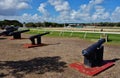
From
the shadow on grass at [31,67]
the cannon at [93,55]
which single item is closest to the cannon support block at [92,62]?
the cannon at [93,55]

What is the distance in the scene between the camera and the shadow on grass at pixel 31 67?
773 centimetres

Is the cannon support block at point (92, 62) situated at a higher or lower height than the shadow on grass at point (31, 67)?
higher

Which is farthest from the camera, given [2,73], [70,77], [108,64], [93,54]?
[108,64]

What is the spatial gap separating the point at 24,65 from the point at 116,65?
4.02m

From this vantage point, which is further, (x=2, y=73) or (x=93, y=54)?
(x=93, y=54)

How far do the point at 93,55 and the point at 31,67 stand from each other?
2.64 meters

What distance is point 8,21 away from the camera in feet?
267

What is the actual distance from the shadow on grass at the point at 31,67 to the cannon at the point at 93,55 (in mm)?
1070

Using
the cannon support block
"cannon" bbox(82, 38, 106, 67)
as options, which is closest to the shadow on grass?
the cannon support block

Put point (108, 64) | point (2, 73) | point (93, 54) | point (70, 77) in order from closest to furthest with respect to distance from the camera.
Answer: point (70, 77)
point (2, 73)
point (93, 54)
point (108, 64)

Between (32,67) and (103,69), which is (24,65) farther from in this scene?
(103,69)

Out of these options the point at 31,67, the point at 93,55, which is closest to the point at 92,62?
the point at 93,55

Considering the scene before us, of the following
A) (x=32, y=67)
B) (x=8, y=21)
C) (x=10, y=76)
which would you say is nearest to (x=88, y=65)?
(x=32, y=67)

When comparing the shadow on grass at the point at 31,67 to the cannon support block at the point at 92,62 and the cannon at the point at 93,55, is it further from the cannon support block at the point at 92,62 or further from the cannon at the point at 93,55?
the cannon at the point at 93,55
